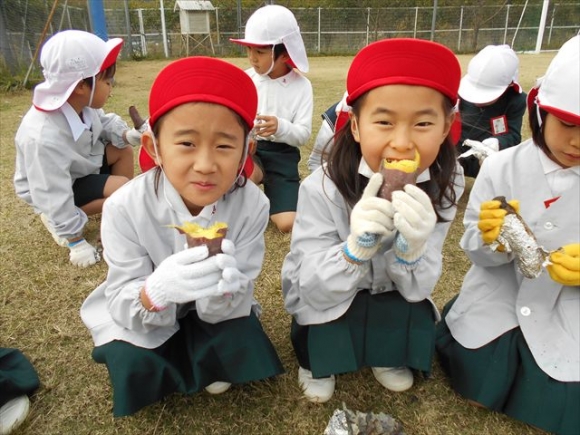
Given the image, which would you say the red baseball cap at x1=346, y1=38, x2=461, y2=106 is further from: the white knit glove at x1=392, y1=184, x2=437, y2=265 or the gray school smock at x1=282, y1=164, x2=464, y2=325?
the gray school smock at x1=282, y1=164, x2=464, y2=325

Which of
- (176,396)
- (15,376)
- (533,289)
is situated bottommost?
(176,396)

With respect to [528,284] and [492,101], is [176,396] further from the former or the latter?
[492,101]

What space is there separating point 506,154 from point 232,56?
19.5 metres

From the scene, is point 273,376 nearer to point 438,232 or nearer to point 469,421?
point 469,421

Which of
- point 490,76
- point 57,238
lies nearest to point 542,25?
point 490,76

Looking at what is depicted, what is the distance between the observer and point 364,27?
22219 millimetres

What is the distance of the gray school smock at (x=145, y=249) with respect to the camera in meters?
1.82

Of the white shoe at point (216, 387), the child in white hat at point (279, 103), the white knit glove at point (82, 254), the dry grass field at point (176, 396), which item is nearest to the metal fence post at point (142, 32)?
the child in white hat at point (279, 103)

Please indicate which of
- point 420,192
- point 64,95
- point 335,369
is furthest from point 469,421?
point 64,95

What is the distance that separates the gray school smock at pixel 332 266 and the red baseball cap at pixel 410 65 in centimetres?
50

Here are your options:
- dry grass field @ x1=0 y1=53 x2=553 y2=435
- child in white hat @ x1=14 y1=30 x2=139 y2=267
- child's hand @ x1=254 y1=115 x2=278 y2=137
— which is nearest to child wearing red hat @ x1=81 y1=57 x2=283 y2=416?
dry grass field @ x1=0 y1=53 x2=553 y2=435

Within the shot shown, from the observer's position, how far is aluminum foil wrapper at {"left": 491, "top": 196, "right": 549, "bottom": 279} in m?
1.71

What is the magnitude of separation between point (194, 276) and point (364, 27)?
22.9 meters

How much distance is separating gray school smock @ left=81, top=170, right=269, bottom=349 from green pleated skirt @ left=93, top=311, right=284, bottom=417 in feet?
0.17
